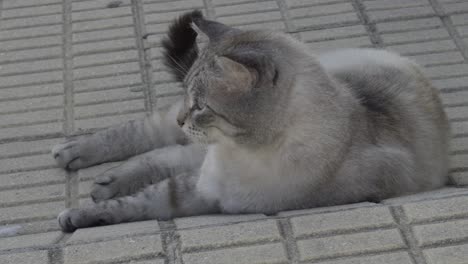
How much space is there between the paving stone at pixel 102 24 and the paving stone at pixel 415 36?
1.50 m

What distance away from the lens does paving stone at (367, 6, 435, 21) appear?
5.32 metres

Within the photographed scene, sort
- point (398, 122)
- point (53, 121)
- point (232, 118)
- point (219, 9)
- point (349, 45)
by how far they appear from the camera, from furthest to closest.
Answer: point (219, 9)
point (349, 45)
point (53, 121)
point (398, 122)
point (232, 118)

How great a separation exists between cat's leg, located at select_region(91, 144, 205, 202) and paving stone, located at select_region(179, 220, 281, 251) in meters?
0.93

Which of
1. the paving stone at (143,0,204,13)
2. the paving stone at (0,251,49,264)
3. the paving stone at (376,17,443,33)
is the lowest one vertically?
the paving stone at (0,251,49,264)

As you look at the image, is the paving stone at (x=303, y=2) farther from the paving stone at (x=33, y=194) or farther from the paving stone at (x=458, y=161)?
the paving stone at (x=33, y=194)

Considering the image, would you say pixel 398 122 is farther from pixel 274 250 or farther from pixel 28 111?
pixel 28 111

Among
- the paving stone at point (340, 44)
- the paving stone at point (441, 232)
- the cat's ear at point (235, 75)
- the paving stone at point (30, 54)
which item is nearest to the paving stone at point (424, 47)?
the paving stone at point (340, 44)

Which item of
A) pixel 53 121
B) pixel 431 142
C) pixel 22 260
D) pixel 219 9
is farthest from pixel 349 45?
pixel 22 260

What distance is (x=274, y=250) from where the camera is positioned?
3.12 m

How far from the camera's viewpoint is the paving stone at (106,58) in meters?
5.10

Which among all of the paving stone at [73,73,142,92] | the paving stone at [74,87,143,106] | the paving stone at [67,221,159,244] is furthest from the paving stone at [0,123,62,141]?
the paving stone at [67,221,159,244]

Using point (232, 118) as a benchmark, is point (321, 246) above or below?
below

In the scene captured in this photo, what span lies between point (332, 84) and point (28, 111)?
179 cm

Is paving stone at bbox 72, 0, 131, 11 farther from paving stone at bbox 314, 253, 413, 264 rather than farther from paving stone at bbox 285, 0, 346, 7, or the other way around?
paving stone at bbox 314, 253, 413, 264
